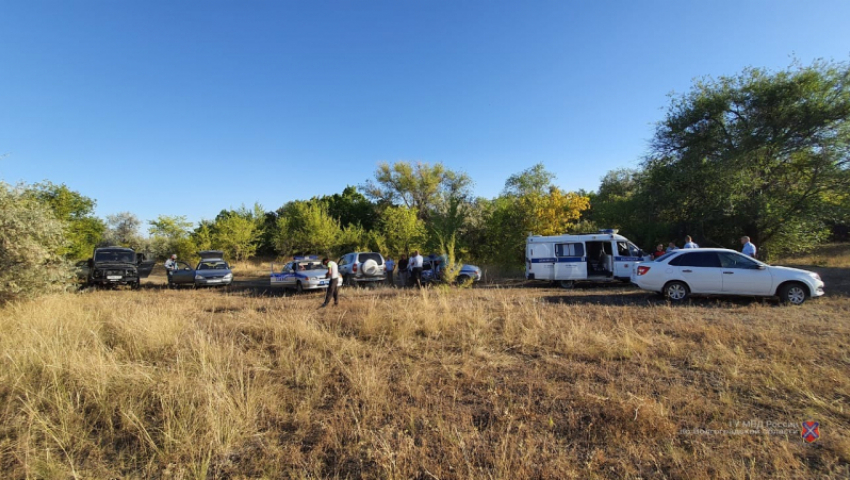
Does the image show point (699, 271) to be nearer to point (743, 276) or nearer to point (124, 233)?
point (743, 276)

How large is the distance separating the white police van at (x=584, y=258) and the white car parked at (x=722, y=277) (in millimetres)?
3703

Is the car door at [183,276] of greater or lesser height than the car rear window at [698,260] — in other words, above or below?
below

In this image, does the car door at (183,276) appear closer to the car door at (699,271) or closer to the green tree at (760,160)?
the car door at (699,271)

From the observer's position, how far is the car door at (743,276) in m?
8.89

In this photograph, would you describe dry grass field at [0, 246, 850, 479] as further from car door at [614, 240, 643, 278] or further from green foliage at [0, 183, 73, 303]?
car door at [614, 240, 643, 278]

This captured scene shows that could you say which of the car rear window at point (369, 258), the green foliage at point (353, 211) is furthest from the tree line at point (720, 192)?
the green foliage at point (353, 211)

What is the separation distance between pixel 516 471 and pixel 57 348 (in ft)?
20.8

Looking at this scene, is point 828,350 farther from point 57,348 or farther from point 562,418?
point 57,348

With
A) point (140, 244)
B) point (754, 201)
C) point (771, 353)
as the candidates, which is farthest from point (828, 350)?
point (140, 244)

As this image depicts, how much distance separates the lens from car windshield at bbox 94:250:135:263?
52.8 feet

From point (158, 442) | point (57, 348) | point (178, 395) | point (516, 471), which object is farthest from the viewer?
point (57, 348)

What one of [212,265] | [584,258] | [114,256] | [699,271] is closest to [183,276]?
[212,265]

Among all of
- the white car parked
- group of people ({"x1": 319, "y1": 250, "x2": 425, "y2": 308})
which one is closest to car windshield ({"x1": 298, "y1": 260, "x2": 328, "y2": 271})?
group of people ({"x1": 319, "y1": 250, "x2": 425, "y2": 308})

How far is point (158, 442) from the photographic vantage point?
336 centimetres
